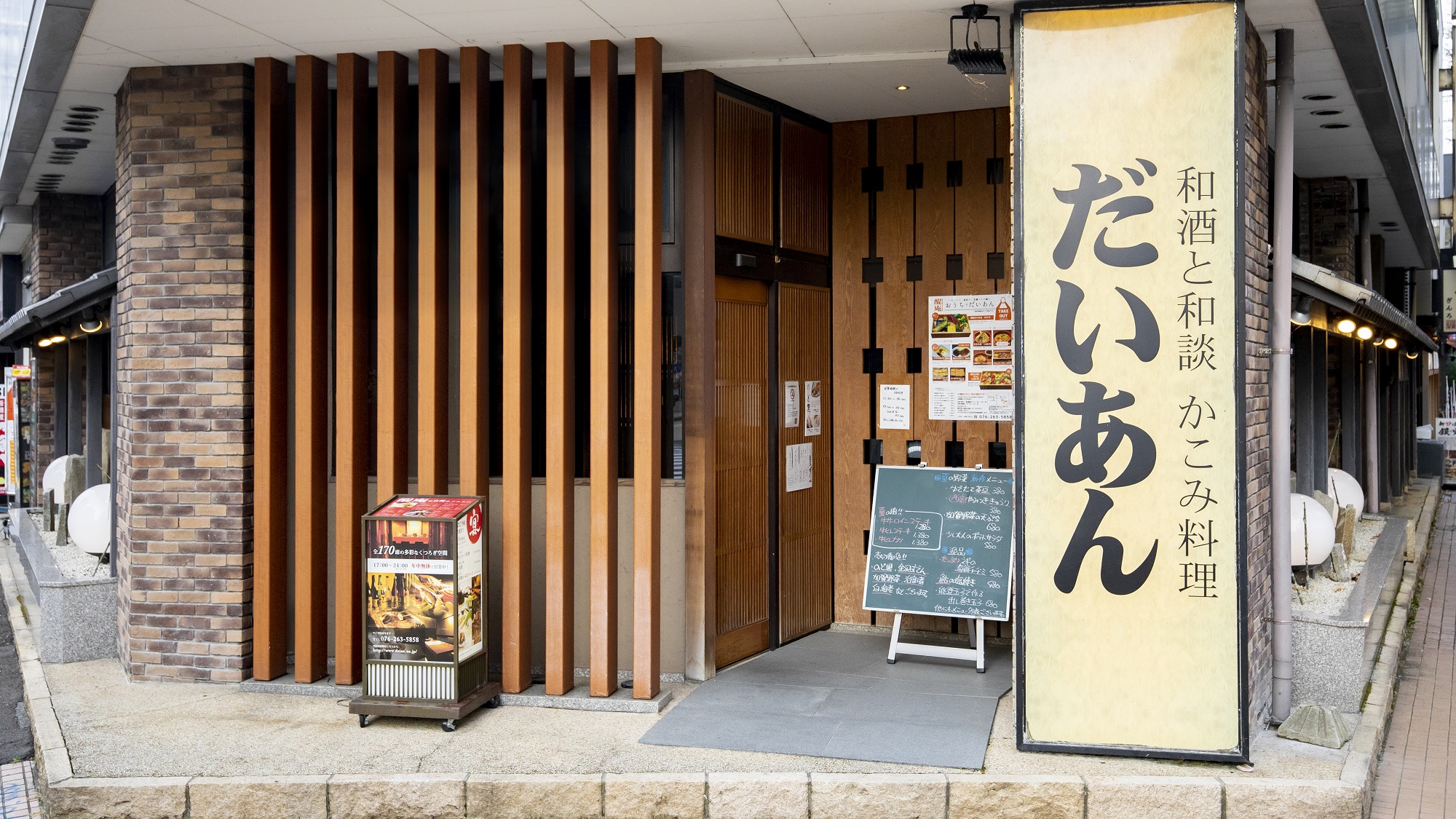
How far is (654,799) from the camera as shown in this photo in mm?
5152

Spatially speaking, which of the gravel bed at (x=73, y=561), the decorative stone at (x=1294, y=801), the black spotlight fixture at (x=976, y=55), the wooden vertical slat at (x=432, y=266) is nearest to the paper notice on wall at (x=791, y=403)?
the wooden vertical slat at (x=432, y=266)

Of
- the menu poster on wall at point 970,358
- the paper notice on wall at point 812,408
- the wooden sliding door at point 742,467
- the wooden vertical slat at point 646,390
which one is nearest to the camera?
the wooden vertical slat at point 646,390

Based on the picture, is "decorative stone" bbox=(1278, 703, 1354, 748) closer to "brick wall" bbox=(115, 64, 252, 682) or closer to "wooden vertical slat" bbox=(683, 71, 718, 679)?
"wooden vertical slat" bbox=(683, 71, 718, 679)

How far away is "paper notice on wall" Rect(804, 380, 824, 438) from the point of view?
801cm

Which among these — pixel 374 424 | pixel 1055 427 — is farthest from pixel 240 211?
pixel 1055 427

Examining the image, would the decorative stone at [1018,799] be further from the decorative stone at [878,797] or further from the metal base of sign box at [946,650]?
the metal base of sign box at [946,650]

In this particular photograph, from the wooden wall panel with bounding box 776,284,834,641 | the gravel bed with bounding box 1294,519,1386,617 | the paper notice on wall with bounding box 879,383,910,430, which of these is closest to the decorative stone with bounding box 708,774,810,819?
the wooden wall panel with bounding box 776,284,834,641

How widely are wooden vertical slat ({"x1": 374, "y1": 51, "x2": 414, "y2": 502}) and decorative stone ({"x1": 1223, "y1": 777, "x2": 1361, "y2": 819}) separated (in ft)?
15.5

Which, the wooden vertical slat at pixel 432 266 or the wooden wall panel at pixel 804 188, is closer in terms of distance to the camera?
the wooden vertical slat at pixel 432 266

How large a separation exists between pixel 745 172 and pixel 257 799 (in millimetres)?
4504

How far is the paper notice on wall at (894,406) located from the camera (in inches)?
319

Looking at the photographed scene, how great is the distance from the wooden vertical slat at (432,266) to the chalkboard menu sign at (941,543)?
9.47 feet

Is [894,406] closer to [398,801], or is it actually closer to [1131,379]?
[1131,379]

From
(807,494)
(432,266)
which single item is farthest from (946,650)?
(432,266)
